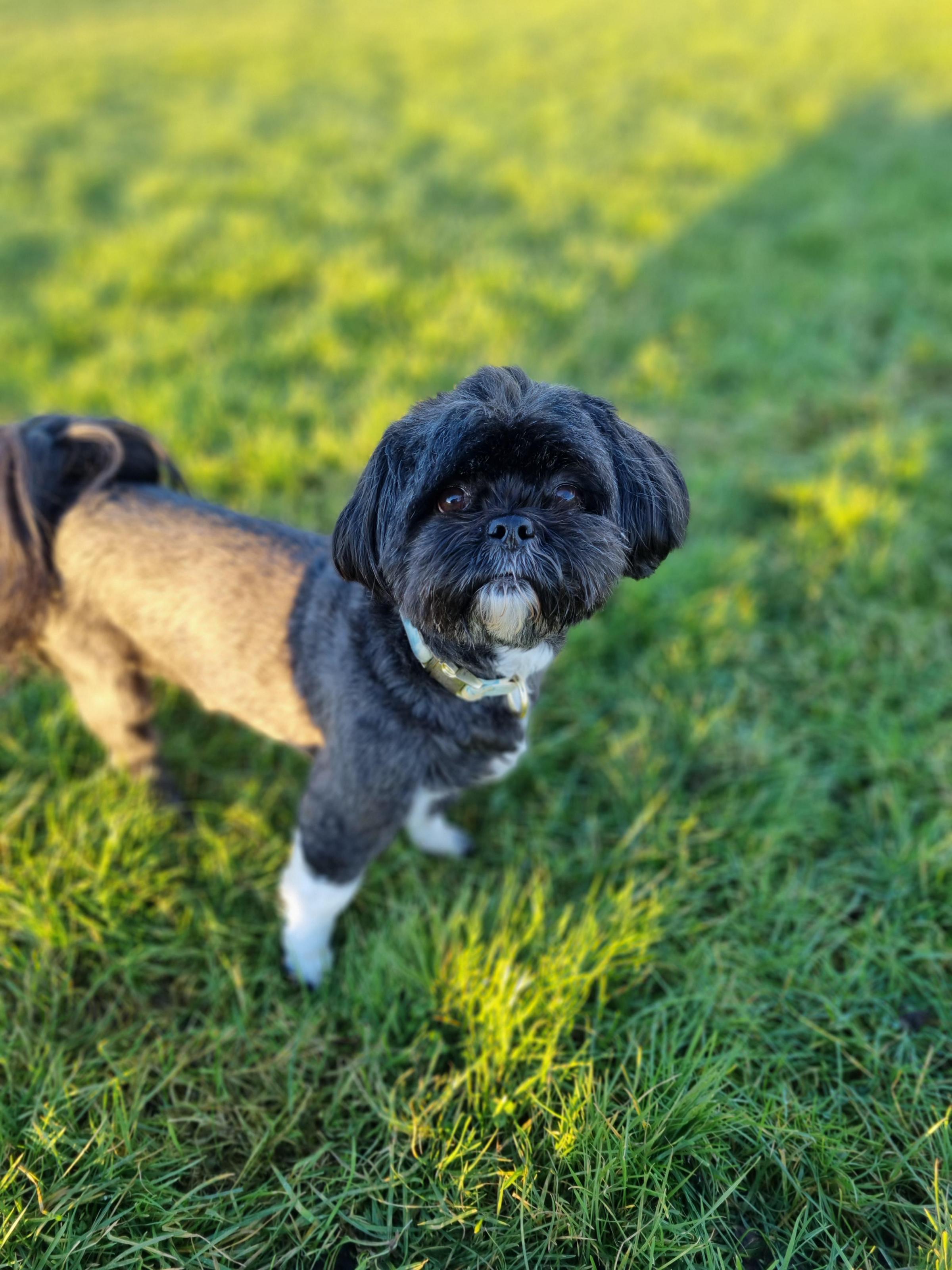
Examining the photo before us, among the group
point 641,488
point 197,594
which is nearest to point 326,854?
point 197,594

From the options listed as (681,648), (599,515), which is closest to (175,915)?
(599,515)

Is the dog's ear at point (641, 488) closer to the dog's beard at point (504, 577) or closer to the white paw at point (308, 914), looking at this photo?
the dog's beard at point (504, 577)

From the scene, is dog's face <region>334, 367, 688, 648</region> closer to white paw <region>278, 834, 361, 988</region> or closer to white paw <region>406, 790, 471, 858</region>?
white paw <region>278, 834, 361, 988</region>

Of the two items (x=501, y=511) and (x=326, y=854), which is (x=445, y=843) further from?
(x=501, y=511)

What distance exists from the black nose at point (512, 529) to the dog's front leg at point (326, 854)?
839 millimetres

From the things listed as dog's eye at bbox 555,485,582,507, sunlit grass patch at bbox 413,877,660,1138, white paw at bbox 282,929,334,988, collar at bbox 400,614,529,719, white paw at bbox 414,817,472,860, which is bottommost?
white paw at bbox 282,929,334,988

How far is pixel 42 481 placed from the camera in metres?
2.57

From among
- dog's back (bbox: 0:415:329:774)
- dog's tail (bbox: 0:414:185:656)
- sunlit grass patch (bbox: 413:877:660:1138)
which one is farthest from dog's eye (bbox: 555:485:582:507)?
dog's tail (bbox: 0:414:185:656)

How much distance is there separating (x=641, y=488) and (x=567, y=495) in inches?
9.1

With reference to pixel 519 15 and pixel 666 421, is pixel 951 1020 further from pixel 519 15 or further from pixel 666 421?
pixel 519 15

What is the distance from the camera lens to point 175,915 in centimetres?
260

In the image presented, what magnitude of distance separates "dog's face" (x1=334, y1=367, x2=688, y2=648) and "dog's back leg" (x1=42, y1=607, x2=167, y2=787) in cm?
109

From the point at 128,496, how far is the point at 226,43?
1653 centimetres

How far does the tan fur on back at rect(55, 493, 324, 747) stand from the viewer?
2480 millimetres
